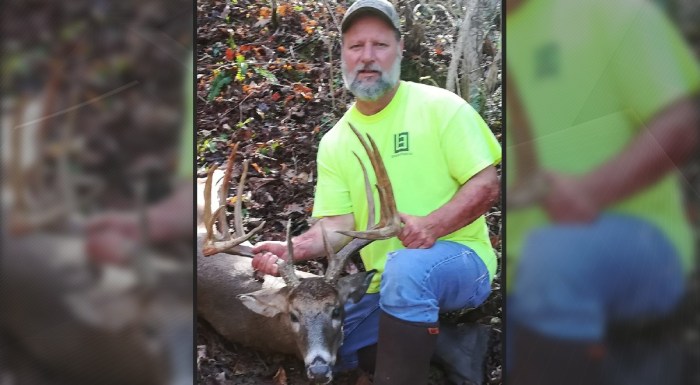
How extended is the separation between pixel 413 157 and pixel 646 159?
122 centimetres

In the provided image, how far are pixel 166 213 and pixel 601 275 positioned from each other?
2331 mm

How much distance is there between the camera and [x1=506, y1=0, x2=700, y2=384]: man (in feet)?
11.6

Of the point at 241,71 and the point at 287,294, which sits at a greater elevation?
the point at 241,71

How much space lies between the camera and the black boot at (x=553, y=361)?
360cm

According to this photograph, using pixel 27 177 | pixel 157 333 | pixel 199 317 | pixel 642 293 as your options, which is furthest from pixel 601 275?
pixel 27 177

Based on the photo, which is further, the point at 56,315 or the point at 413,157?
the point at 56,315

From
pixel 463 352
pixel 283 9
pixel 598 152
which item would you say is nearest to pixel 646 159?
pixel 598 152

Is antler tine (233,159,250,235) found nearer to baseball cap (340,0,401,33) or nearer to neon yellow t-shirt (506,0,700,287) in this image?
baseball cap (340,0,401,33)

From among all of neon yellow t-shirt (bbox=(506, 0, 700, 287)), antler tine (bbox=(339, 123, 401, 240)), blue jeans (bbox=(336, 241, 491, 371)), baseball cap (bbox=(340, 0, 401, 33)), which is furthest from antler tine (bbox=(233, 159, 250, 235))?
neon yellow t-shirt (bbox=(506, 0, 700, 287))

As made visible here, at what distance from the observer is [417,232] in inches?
136

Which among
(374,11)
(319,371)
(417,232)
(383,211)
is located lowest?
(319,371)

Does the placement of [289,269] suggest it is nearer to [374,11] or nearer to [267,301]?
[267,301]

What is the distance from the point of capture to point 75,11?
3730mm

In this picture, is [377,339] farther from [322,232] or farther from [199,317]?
[199,317]
